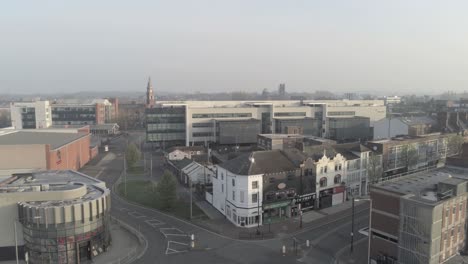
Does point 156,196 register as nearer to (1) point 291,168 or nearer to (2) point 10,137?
(1) point 291,168

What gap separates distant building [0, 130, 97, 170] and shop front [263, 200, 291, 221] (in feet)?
135

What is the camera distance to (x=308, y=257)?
38.2m

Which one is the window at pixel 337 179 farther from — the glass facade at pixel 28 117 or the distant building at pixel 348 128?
the glass facade at pixel 28 117

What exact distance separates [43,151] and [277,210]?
141 ft

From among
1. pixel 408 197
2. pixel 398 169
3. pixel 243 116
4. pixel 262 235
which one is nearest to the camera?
pixel 408 197

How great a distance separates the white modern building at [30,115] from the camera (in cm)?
15238

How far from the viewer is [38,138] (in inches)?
3073

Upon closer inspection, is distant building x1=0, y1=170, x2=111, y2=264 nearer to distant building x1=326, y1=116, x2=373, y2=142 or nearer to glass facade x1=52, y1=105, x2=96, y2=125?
distant building x1=326, y1=116, x2=373, y2=142

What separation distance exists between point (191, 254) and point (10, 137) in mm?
57732

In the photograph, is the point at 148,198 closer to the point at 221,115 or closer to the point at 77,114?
the point at 221,115

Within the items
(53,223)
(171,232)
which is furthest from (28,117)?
(53,223)

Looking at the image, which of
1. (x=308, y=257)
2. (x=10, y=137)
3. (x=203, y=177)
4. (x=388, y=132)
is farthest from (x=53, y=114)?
(x=308, y=257)

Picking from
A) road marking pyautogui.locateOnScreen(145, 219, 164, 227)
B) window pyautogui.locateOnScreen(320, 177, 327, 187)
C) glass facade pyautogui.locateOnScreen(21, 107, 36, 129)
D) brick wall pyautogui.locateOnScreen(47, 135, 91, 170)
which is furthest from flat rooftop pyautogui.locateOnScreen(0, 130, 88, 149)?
glass facade pyautogui.locateOnScreen(21, 107, 36, 129)

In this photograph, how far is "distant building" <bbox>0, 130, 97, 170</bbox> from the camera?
62188 mm
